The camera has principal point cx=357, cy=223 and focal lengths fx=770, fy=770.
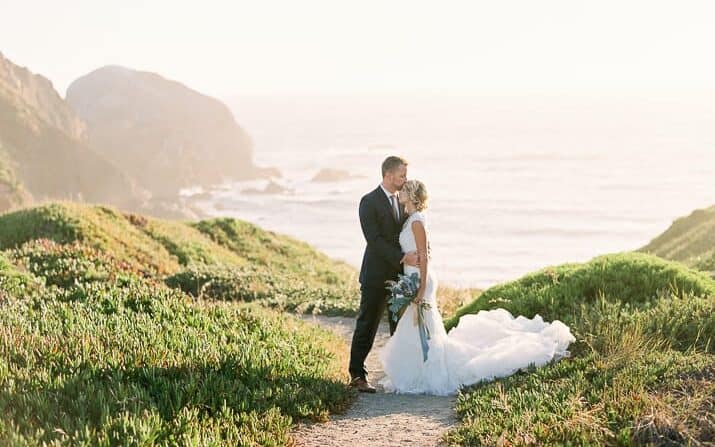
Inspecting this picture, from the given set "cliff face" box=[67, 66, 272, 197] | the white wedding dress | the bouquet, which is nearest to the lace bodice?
the white wedding dress

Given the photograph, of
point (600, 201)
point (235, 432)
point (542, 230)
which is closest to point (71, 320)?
point (235, 432)

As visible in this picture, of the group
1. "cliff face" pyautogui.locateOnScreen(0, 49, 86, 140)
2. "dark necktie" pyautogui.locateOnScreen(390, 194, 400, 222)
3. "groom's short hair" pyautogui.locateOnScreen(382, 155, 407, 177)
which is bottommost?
"dark necktie" pyautogui.locateOnScreen(390, 194, 400, 222)

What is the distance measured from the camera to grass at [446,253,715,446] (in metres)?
6.97

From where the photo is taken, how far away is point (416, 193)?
10.6 meters

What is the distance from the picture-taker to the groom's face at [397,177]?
10680 mm

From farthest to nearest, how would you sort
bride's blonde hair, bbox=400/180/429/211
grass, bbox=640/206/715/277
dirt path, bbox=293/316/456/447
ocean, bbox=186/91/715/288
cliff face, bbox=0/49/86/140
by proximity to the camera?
1. cliff face, bbox=0/49/86/140
2. ocean, bbox=186/91/715/288
3. grass, bbox=640/206/715/277
4. bride's blonde hair, bbox=400/180/429/211
5. dirt path, bbox=293/316/456/447

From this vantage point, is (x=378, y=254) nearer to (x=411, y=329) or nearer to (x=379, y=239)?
(x=379, y=239)

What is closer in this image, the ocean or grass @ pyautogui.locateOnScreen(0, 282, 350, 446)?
grass @ pyautogui.locateOnScreen(0, 282, 350, 446)

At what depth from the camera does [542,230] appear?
3703 inches

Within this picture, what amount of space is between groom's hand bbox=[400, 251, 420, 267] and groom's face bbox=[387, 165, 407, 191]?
3.19 ft

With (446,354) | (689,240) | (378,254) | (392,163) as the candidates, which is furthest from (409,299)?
(689,240)

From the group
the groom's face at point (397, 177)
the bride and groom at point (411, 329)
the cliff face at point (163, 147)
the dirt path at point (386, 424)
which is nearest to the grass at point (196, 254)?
the bride and groom at point (411, 329)

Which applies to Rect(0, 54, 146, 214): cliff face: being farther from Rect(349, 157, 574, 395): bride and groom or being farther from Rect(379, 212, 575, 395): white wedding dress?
Rect(379, 212, 575, 395): white wedding dress

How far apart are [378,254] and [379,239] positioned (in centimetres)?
23
